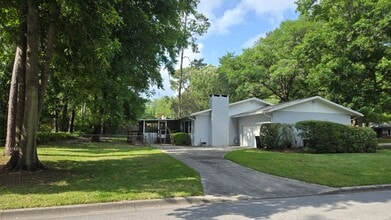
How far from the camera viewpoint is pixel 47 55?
34.2 ft

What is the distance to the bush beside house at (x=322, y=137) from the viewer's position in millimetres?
18266

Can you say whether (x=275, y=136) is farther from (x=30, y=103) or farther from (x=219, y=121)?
(x=30, y=103)

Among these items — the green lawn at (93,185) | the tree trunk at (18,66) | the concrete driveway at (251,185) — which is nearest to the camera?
the green lawn at (93,185)

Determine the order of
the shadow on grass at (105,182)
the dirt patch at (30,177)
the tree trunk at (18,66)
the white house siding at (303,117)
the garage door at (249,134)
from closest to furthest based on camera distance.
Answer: the shadow on grass at (105,182)
the dirt patch at (30,177)
the tree trunk at (18,66)
the white house siding at (303,117)
the garage door at (249,134)

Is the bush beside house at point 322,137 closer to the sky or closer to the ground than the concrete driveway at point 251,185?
closer to the sky

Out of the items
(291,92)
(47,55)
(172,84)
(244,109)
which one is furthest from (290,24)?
(47,55)

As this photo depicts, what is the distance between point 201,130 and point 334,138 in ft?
37.1

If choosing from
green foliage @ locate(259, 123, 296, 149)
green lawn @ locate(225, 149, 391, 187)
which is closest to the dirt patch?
green lawn @ locate(225, 149, 391, 187)

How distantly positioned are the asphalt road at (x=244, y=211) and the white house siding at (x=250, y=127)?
15833 mm

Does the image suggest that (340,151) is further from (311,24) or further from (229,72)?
(229,72)

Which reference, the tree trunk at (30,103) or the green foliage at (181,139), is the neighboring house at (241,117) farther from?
the tree trunk at (30,103)

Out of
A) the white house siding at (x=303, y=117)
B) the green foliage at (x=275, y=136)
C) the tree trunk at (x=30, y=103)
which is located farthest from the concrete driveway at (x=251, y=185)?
the white house siding at (x=303, y=117)

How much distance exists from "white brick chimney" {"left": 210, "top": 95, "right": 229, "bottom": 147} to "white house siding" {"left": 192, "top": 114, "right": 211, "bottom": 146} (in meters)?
0.74

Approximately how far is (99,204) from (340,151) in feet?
50.8
